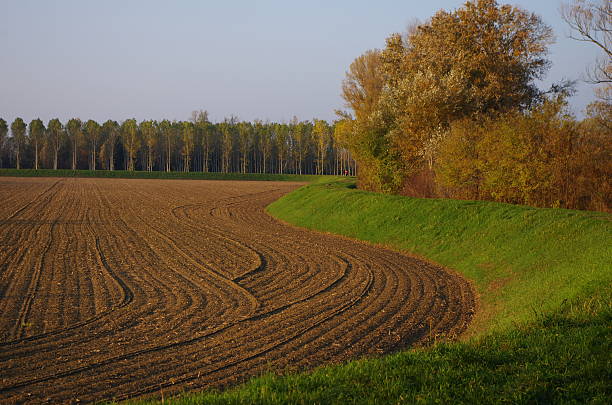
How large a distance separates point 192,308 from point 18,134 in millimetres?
122642

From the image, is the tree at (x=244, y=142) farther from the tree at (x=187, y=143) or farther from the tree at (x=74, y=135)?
the tree at (x=74, y=135)

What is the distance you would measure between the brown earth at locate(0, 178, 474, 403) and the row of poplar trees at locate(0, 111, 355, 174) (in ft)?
329

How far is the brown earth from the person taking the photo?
27.1 feet

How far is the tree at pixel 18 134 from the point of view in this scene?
114537mm

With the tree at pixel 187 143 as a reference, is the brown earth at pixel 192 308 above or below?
below

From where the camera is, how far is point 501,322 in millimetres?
10328

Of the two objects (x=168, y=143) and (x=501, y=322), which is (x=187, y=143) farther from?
(x=501, y=322)

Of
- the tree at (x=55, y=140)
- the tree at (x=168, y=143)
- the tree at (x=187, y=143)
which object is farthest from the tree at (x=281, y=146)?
the tree at (x=55, y=140)

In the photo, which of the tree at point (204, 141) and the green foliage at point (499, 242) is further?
the tree at point (204, 141)

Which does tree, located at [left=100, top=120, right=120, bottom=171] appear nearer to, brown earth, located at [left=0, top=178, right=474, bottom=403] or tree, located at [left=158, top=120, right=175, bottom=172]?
tree, located at [left=158, top=120, right=175, bottom=172]

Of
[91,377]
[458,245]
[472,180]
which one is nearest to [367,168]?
[472,180]

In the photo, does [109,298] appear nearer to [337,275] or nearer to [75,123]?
[337,275]

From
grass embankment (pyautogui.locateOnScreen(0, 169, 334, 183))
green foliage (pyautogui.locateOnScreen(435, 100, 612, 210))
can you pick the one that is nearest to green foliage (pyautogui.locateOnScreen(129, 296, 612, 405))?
green foliage (pyautogui.locateOnScreen(435, 100, 612, 210))

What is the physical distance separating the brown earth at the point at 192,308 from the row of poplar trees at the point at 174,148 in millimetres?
100383
